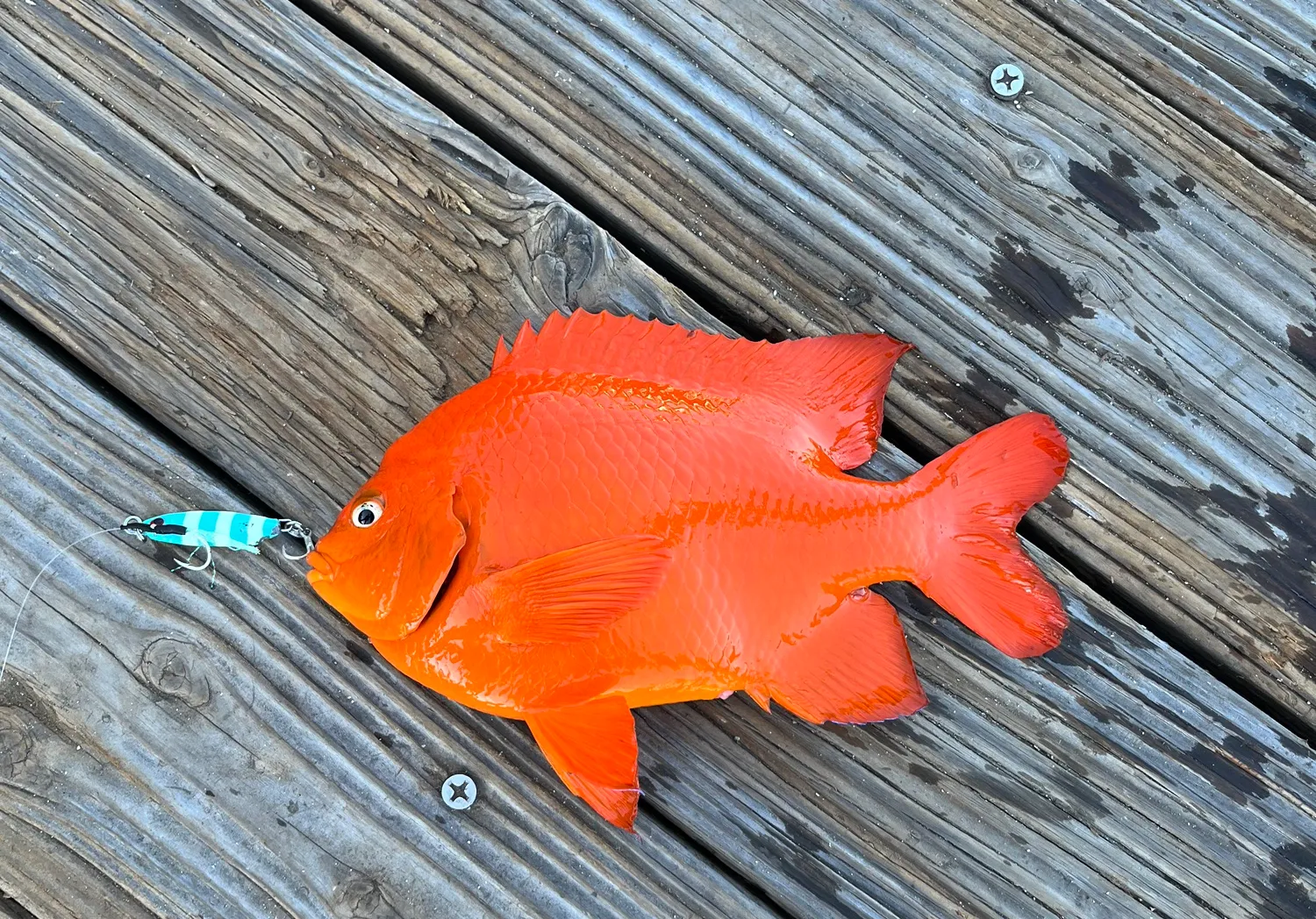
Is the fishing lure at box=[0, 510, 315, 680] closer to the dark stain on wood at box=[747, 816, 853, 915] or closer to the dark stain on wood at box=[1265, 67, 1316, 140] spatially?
the dark stain on wood at box=[747, 816, 853, 915]

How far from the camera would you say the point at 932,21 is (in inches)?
58.2

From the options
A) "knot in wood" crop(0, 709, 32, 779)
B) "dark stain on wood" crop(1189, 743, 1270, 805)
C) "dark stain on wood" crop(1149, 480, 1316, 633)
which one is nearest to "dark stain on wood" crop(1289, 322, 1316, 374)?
"dark stain on wood" crop(1149, 480, 1316, 633)

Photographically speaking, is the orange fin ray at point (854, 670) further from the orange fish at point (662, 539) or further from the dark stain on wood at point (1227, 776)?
the dark stain on wood at point (1227, 776)

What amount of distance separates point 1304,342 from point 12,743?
2114 millimetres

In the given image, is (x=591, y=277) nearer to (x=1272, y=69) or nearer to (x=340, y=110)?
(x=340, y=110)

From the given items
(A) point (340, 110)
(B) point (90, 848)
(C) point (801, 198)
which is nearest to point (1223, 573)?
(C) point (801, 198)

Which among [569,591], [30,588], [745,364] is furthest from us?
[30,588]

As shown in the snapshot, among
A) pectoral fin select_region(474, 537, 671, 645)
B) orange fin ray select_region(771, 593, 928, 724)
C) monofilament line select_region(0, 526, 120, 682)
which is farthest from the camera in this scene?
monofilament line select_region(0, 526, 120, 682)

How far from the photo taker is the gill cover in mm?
1155

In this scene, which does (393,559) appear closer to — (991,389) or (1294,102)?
(991,389)

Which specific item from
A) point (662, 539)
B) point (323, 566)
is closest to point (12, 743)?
point (323, 566)

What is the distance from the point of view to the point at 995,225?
1.46m

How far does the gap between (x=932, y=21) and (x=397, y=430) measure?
43.1 inches

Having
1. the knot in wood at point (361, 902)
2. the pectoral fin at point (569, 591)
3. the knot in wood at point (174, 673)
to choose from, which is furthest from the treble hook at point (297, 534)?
the knot in wood at point (361, 902)
